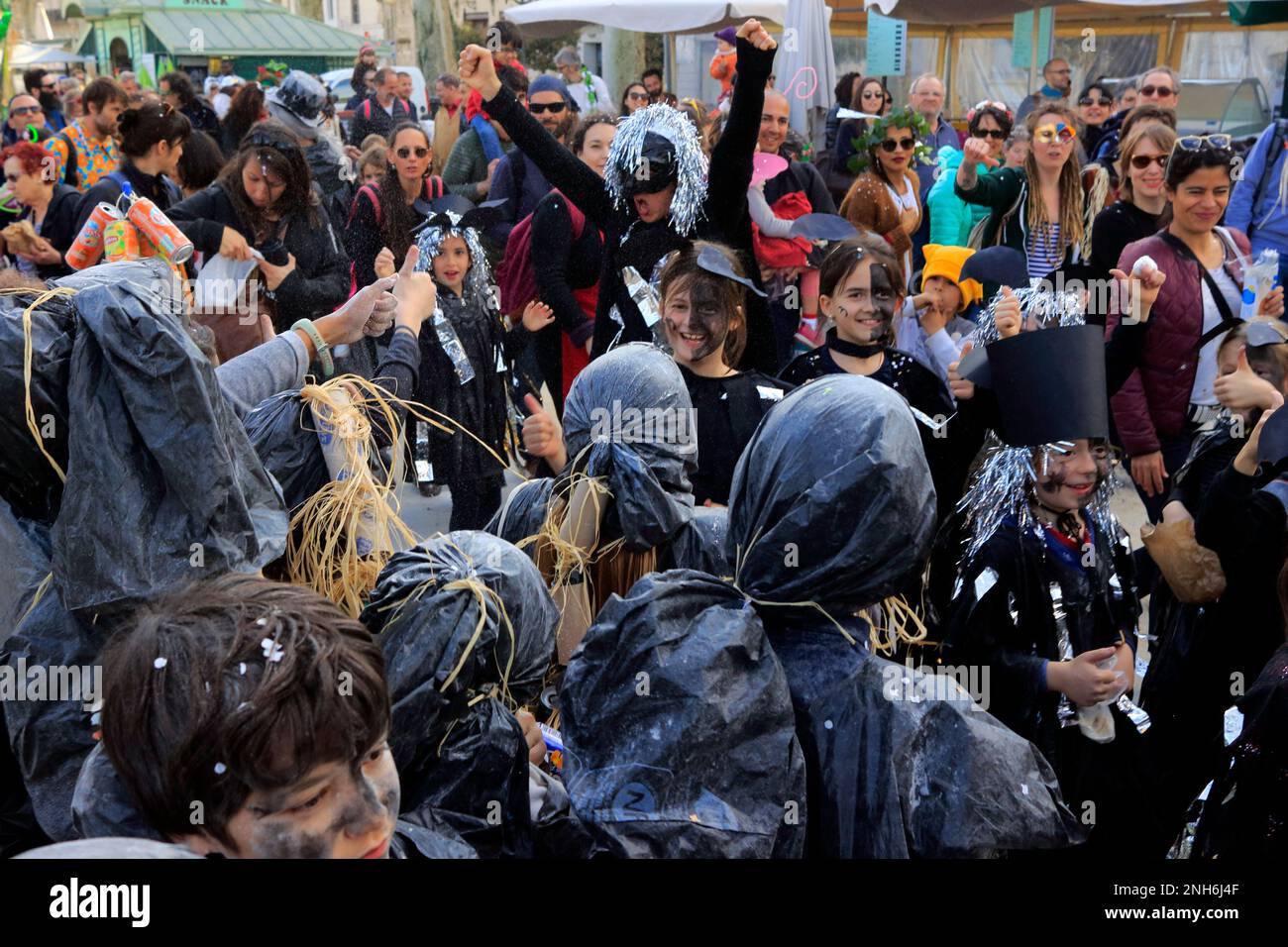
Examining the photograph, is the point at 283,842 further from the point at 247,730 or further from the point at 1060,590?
the point at 1060,590

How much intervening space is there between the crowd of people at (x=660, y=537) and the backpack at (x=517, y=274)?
2 centimetres

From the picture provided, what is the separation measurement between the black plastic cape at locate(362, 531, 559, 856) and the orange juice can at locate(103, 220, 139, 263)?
84.7 inches

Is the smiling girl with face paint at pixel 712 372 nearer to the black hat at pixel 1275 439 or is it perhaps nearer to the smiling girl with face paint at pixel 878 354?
the smiling girl with face paint at pixel 878 354

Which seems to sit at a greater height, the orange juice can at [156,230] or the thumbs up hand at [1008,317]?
the orange juice can at [156,230]

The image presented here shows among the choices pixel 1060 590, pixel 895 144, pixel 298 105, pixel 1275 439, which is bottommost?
pixel 1060 590

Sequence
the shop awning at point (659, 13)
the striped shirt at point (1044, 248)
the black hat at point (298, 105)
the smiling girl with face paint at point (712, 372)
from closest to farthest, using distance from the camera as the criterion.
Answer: the smiling girl with face paint at point (712, 372) → the striped shirt at point (1044, 248) → the black hat at point (298, 105) → the shop awning at point (659, 13)

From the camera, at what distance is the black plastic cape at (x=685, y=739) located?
1812 millimetres

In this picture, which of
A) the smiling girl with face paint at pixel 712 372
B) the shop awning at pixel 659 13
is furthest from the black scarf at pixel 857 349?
the shop awning at pixel 659 13

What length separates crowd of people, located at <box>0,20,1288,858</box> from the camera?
5.91ft

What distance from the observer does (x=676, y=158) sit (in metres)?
4.15

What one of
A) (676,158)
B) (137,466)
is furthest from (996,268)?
→ (137,466)

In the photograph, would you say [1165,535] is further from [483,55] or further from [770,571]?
[483,55]

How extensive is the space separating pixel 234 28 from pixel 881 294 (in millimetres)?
24446
